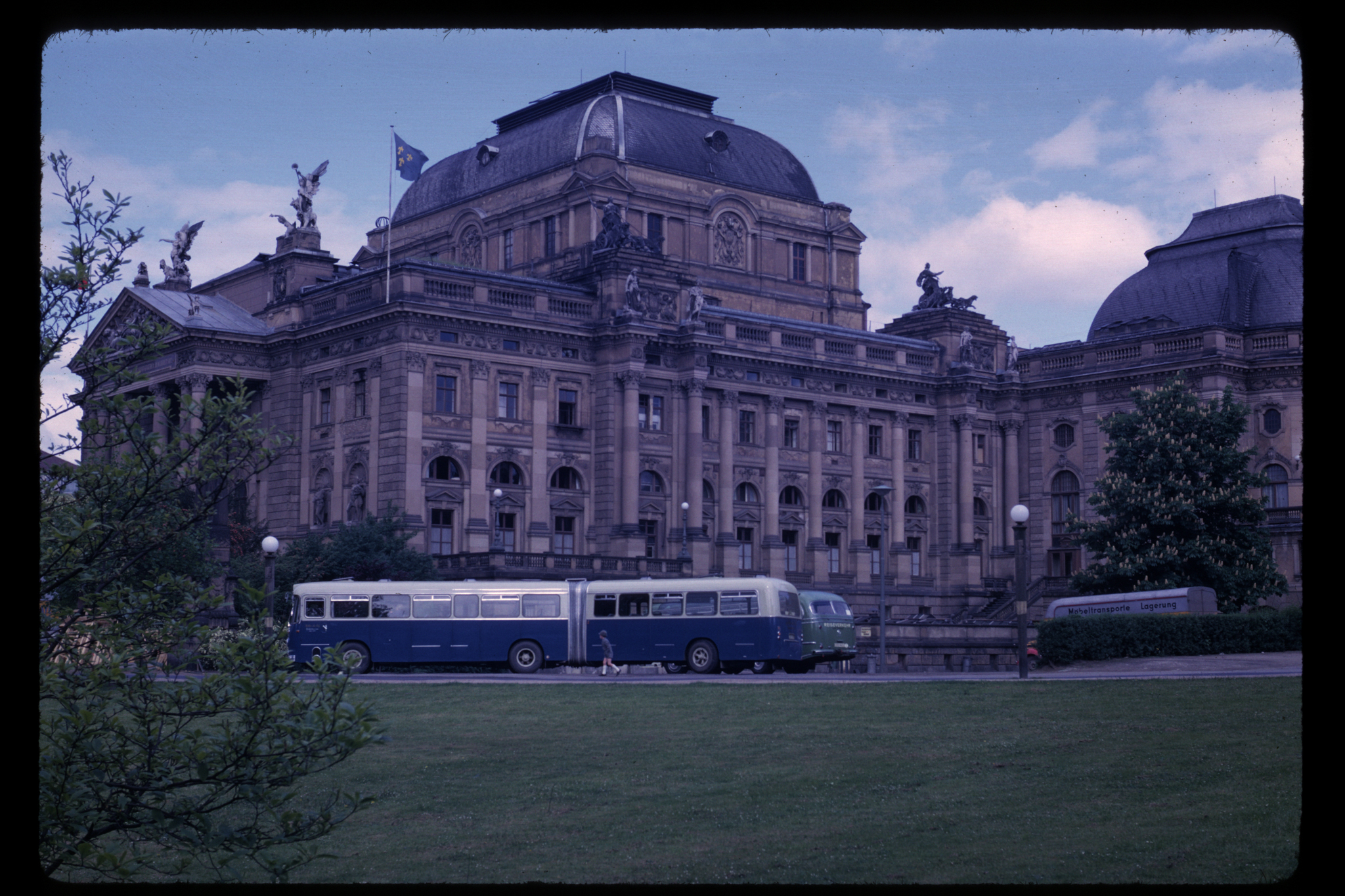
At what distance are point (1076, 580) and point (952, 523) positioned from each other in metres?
20.9

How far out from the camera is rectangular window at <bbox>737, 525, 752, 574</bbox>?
87.3m

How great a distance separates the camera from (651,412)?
84125mm

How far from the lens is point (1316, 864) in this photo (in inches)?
213

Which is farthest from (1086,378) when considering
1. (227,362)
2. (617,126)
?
(227,362)

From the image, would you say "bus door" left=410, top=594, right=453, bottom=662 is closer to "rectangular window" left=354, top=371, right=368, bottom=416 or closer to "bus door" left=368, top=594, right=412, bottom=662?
"bus door" left=368, top=594, right=412, bottom=662

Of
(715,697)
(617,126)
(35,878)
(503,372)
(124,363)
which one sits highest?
(617,126)

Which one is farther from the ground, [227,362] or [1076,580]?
[227,362]

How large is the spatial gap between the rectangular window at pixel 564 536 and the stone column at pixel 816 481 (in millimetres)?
16310

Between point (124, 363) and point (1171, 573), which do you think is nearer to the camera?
point (124, 363)

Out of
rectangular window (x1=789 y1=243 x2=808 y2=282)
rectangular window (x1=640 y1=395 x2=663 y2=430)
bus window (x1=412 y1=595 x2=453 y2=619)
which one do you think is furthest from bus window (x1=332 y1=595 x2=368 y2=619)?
rectangular window (x1=789 y1=243 x2=808 y2=282)

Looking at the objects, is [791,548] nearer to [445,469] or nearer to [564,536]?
[564,536]

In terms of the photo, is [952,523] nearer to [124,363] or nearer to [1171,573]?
[1171,573]

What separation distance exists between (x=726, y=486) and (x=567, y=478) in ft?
31.8

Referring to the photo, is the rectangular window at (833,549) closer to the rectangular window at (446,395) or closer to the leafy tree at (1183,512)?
the leafy tree at (1183,512)
